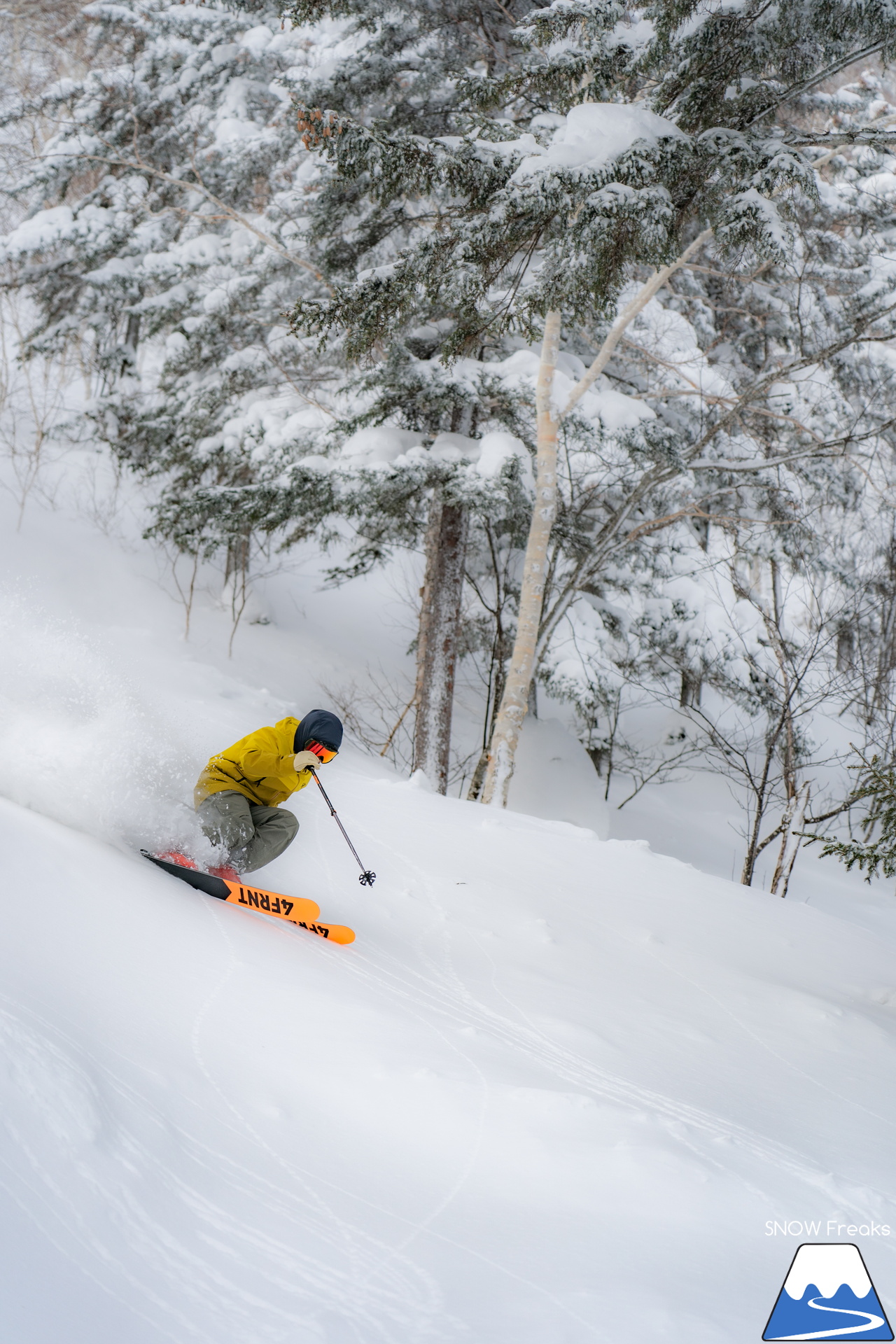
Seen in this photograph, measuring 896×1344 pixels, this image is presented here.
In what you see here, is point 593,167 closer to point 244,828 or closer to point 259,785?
point 259,785

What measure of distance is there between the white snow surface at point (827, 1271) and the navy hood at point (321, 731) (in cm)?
306

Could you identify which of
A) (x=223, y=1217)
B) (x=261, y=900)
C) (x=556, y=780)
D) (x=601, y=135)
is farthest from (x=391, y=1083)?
(x=556, y=780)

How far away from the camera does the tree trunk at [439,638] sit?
Result: 9633 mm

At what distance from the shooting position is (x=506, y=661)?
13.0 meters

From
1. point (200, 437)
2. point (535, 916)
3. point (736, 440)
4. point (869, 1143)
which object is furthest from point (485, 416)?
point (869, 1143)

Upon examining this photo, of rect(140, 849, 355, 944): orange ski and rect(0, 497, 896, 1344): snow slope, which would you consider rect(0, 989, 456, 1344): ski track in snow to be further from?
rect(140, 849, 355, 944): orange ski

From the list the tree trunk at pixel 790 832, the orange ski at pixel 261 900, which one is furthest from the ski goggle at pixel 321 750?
the tree trunk at pixel 790 832

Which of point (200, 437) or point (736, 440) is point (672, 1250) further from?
point (200, 437)

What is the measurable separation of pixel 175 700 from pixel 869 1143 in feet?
23.2

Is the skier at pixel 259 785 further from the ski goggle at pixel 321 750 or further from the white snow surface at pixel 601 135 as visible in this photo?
the white snow surface at pixel 601 135

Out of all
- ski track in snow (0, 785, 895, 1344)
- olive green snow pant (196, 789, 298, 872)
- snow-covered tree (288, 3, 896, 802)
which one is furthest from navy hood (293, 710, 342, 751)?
snow-covered tree (288, 3, 896, 802)

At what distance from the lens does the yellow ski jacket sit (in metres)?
4.62

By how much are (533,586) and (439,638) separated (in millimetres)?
1748

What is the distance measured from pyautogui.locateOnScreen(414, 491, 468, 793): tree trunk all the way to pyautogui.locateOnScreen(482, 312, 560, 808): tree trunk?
1.21 metres
